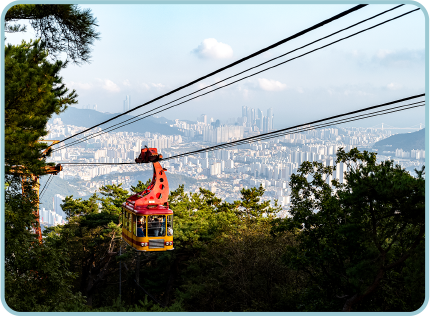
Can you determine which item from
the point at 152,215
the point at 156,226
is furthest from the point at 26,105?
the point at 156,226

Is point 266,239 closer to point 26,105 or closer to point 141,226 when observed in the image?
point 141,226

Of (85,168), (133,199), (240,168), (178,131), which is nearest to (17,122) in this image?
(133,199)

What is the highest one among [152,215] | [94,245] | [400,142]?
[400,142]

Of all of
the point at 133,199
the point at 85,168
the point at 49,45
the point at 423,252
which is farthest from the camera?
the point at 85,168

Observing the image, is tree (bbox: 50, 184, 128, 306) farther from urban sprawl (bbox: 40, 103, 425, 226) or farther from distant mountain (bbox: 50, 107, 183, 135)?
distant mountain (bbox: 50, 107, 183, 135)

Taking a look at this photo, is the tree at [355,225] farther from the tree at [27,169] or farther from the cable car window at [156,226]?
the tree at [27,169]

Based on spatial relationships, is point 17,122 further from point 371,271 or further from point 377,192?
point 371,271
